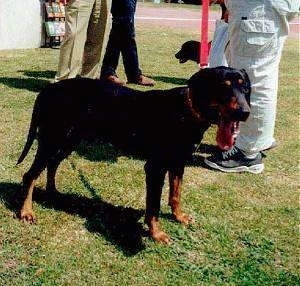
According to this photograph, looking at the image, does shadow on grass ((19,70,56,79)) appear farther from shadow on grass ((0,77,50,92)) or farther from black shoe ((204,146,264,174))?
black shoe ((204,146,264,174))

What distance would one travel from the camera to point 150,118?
3379mm

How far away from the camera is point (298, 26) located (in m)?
21.5

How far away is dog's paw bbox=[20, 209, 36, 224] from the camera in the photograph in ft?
11.4

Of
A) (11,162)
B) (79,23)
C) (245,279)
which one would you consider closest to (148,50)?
(79,23)

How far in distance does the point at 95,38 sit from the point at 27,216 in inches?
145

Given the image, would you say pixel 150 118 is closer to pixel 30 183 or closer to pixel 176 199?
pixel 176 199

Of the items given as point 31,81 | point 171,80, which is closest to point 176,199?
point 31,81

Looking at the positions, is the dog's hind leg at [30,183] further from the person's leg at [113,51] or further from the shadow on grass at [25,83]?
the person's leg at [113,51]

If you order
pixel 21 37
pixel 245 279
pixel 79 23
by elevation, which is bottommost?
pixel 245 279

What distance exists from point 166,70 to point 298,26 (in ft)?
47.6

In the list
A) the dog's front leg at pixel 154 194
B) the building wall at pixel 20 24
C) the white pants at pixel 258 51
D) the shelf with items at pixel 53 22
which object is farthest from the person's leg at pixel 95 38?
the shelf with items at pixel 53 22

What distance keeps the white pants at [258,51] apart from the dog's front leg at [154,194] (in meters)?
1.48

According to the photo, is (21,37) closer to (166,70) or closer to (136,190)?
(166,70)

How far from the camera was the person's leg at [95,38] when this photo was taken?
6.30 m
